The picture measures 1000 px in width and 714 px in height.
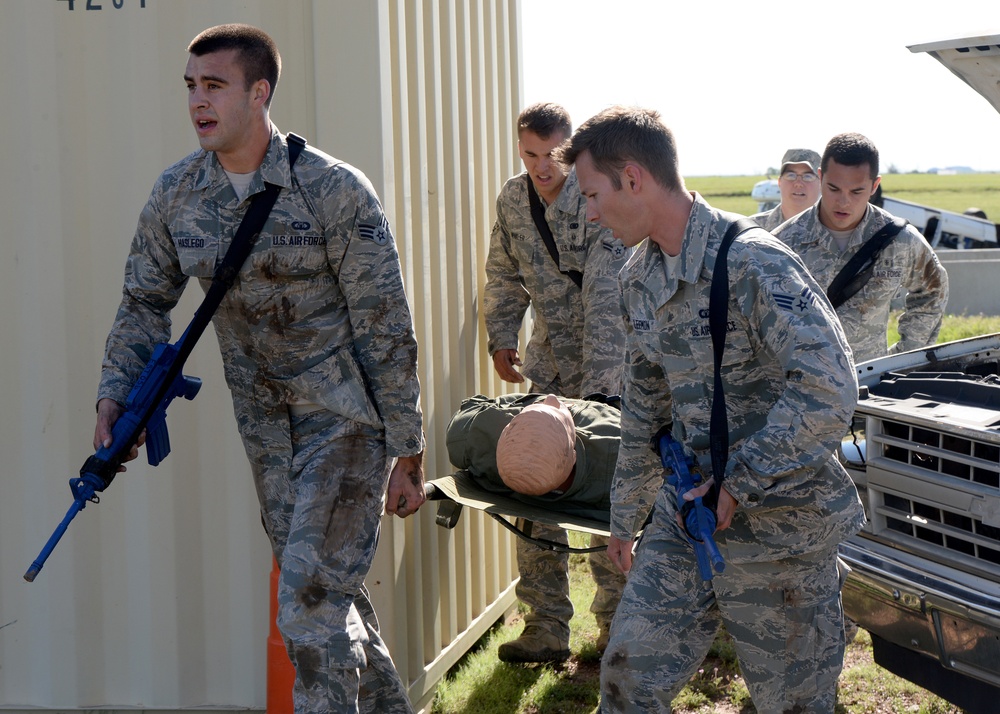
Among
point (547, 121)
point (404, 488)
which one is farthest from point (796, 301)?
point (547, 121)

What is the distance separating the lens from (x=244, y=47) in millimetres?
3215

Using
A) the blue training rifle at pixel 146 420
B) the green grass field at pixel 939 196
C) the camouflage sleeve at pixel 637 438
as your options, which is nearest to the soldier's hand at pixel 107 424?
the blue training rifle at pixel 146 420

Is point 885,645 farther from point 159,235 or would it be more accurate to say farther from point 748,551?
point 159,235

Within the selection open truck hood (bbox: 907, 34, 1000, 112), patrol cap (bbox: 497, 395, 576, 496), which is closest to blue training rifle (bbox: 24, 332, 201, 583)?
patrol cap (bbox: 497, 395, 576, 496)

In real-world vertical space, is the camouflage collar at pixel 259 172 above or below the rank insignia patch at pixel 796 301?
above

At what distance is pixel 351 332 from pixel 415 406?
30cm

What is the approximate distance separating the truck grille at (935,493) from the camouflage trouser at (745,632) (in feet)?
2.44

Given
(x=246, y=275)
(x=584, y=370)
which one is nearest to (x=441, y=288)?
(x=584, y=370)

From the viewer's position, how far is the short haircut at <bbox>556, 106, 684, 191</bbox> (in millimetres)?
2746

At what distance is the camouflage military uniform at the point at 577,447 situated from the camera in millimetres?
4195

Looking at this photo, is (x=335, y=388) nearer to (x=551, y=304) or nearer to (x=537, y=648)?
(x=551, y=304)

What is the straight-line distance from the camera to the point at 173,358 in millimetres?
3279

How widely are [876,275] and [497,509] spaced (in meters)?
2.01

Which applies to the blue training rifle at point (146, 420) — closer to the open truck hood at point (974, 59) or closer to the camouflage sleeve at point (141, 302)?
the camouflage sleeve at point (141, 302)
